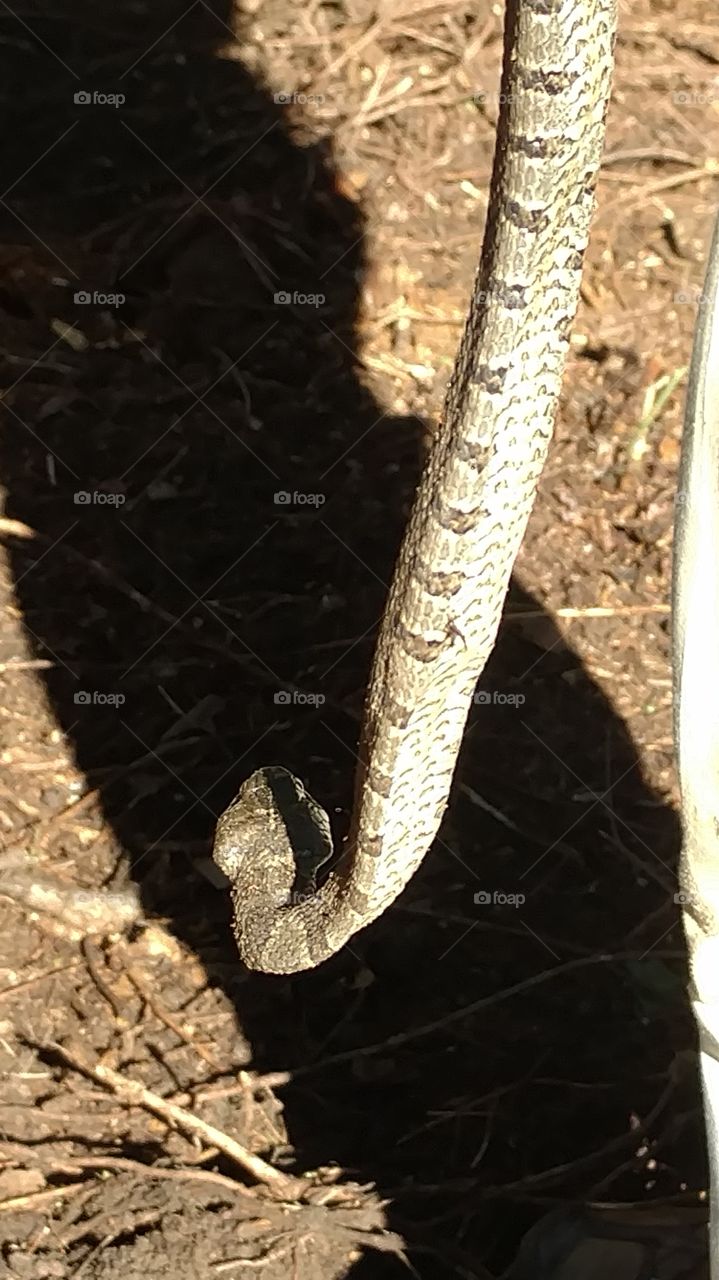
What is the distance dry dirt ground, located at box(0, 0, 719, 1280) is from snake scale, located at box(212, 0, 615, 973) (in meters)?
0.99

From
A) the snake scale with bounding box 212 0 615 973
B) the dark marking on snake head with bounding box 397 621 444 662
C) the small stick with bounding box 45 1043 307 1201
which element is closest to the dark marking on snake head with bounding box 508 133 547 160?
the snake scale with bounding box 212 0 615 973

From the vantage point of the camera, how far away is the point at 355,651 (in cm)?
344

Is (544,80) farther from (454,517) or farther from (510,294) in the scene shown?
(454,517)

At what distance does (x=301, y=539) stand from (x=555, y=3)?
2190 millimetres

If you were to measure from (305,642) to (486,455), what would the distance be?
6.05 ft

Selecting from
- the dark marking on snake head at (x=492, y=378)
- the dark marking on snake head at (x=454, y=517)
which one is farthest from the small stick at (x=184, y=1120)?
the dark marking on snake head at (x=492, y=378)

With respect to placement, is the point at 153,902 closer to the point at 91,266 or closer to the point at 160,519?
the point at 160,519

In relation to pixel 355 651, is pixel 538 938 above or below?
below

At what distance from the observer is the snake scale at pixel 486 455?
1488 mm

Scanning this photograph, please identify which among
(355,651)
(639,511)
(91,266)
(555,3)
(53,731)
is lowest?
(53,731)

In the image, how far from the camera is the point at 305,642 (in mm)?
3457

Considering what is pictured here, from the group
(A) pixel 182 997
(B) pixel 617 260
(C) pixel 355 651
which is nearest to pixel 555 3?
(C) pixel 355 651

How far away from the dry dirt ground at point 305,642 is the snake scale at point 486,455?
38.9 inches

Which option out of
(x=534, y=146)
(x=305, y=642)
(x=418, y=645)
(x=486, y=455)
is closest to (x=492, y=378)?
(x=486, y=455)
